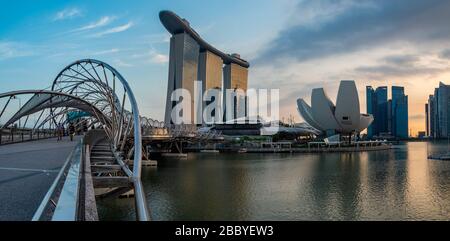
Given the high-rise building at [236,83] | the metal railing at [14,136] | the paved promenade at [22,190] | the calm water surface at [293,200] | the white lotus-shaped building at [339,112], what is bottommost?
→ the calm water surface at [293,200]

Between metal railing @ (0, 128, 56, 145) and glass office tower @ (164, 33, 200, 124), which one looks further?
glass office tower @ (164, 33, 200, 124)

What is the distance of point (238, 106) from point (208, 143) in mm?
75059

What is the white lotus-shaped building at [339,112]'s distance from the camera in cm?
8443

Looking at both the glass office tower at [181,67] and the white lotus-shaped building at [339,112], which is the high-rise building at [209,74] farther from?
the white lotus-shaped building at [339,112]

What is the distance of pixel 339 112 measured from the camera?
290ft

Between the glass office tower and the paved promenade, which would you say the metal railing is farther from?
the glass office tower

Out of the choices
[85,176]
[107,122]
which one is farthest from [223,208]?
[107,122]

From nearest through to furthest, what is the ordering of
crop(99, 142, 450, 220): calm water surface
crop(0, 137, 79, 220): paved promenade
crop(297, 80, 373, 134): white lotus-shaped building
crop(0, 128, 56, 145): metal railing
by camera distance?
crop(0, 137, 79, 220): paved promenade, crop(99, 142, 450, 220): calm water surface, crop(0, 128, 56, 145): metal railing, crop(297, 80, 373, 134): white lotus-shaped building

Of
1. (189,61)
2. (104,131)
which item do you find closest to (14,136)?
(104,131)

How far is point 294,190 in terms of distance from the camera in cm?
2117

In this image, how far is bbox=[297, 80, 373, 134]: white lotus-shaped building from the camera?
84.4 meters

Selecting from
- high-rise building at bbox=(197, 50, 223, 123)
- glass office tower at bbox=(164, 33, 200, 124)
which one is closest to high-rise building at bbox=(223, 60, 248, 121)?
high-rise building at bbox=(197, 50, 223, 123)

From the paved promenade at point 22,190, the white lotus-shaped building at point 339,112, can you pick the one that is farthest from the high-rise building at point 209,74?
the paved promenade at point 22,190
